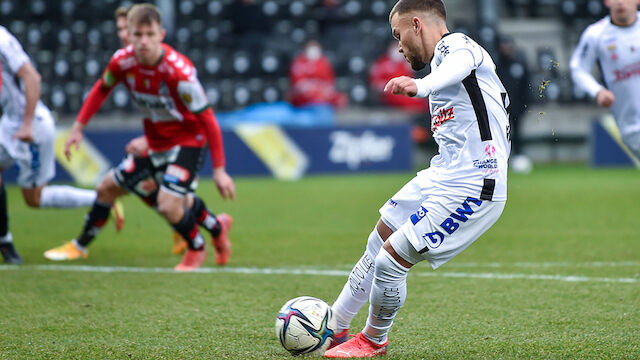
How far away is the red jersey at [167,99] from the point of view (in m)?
6.50

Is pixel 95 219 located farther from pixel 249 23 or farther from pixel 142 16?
pixel 249 23

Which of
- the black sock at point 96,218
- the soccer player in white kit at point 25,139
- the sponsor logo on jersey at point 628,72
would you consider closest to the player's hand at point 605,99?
the sponsor logo on jersey at point 628,72

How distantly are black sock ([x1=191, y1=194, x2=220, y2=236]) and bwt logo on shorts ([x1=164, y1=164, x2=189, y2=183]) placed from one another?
404 mm

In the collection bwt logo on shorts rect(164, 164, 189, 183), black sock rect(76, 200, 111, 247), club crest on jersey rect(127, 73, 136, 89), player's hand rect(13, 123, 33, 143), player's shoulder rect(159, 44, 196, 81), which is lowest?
black sock rect(76, 200, 111, 247)

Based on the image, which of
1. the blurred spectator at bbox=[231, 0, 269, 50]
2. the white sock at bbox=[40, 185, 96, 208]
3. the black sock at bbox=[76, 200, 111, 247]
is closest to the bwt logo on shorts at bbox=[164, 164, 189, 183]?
the black sock at bbox=[76, 200, 111, 247]

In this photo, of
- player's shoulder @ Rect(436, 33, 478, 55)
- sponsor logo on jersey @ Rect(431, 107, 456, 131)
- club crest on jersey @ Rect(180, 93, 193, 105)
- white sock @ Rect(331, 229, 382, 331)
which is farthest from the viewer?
club crest on jersey @ Rect(180, 93, 193, 105)

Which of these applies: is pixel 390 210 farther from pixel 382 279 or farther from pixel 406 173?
pixel 406 173

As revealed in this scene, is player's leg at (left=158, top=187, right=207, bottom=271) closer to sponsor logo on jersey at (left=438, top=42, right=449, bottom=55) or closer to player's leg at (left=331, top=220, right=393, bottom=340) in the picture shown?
player's leg at (left=331, top=220, right=393, bottom=340)

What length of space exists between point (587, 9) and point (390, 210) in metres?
18.6

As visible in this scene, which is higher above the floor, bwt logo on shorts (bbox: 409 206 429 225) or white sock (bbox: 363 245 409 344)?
bwt logo on shorts (bbox: 409 206 429 225)

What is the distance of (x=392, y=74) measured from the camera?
1788 cm

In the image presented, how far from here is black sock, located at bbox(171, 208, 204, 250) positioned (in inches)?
264

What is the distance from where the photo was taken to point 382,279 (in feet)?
13.0

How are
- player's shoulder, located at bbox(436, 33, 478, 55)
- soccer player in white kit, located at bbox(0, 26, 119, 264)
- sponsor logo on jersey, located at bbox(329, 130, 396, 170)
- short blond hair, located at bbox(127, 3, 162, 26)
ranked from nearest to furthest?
player's shoulder, located at bbox(436, 33, 478, 55) < short blond hair, located at bbox(127, 3, 162, 26) < soccer player in white kit, located at bbox(0, 26, 119, 264) < sponsor logo on jersey, located at bbox(329, 130, 396, 170)
